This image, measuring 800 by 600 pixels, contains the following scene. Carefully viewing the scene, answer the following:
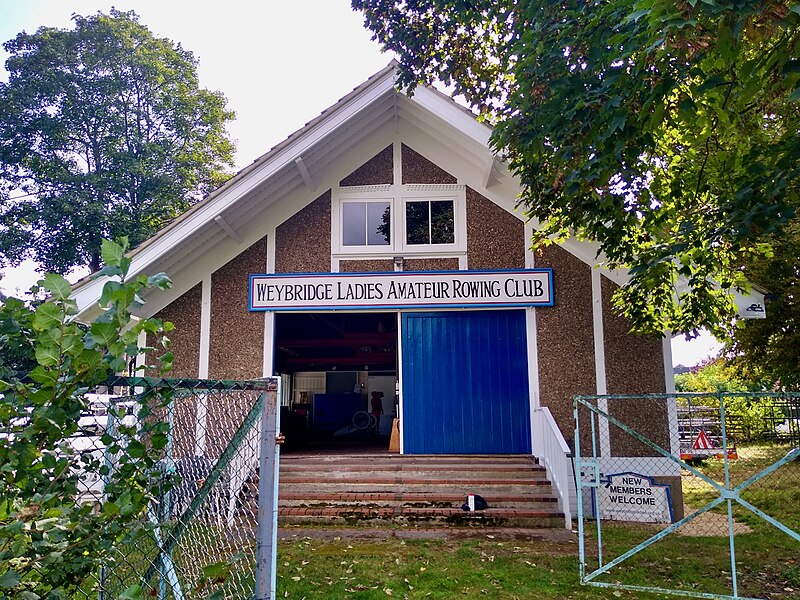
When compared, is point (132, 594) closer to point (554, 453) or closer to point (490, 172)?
point (554, 453)

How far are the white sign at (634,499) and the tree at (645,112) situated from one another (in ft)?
7.48

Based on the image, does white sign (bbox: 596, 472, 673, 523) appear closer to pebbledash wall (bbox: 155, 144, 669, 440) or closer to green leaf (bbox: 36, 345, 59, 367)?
pebbledash wall (bbox: 155, 144, 669, 440)

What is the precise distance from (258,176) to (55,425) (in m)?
7.65

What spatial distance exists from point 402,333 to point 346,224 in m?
2.05

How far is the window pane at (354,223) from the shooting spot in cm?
979

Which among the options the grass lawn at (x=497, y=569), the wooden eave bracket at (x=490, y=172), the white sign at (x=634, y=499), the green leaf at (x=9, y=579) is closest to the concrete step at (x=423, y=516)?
the grass lawn at (x=497, y=569)

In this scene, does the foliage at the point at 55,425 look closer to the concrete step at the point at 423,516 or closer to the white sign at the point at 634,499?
the concrete step at the point at 423,516

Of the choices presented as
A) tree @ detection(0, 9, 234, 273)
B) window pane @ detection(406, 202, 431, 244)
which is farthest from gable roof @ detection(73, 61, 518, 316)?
tree @ detection(0, 9, 234, 273)

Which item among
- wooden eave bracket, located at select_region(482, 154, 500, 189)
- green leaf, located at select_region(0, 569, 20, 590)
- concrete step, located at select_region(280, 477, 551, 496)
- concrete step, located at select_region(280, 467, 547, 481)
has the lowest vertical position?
concrete step, located at select_region(280, 477, 551, 496)

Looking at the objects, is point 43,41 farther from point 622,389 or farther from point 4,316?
point 4,316

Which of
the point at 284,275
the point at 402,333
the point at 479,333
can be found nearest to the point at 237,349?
the point at 284,275

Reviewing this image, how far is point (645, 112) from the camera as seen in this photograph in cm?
352

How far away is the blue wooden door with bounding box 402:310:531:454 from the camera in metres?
9.28

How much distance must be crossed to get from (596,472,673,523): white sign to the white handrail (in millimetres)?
855
